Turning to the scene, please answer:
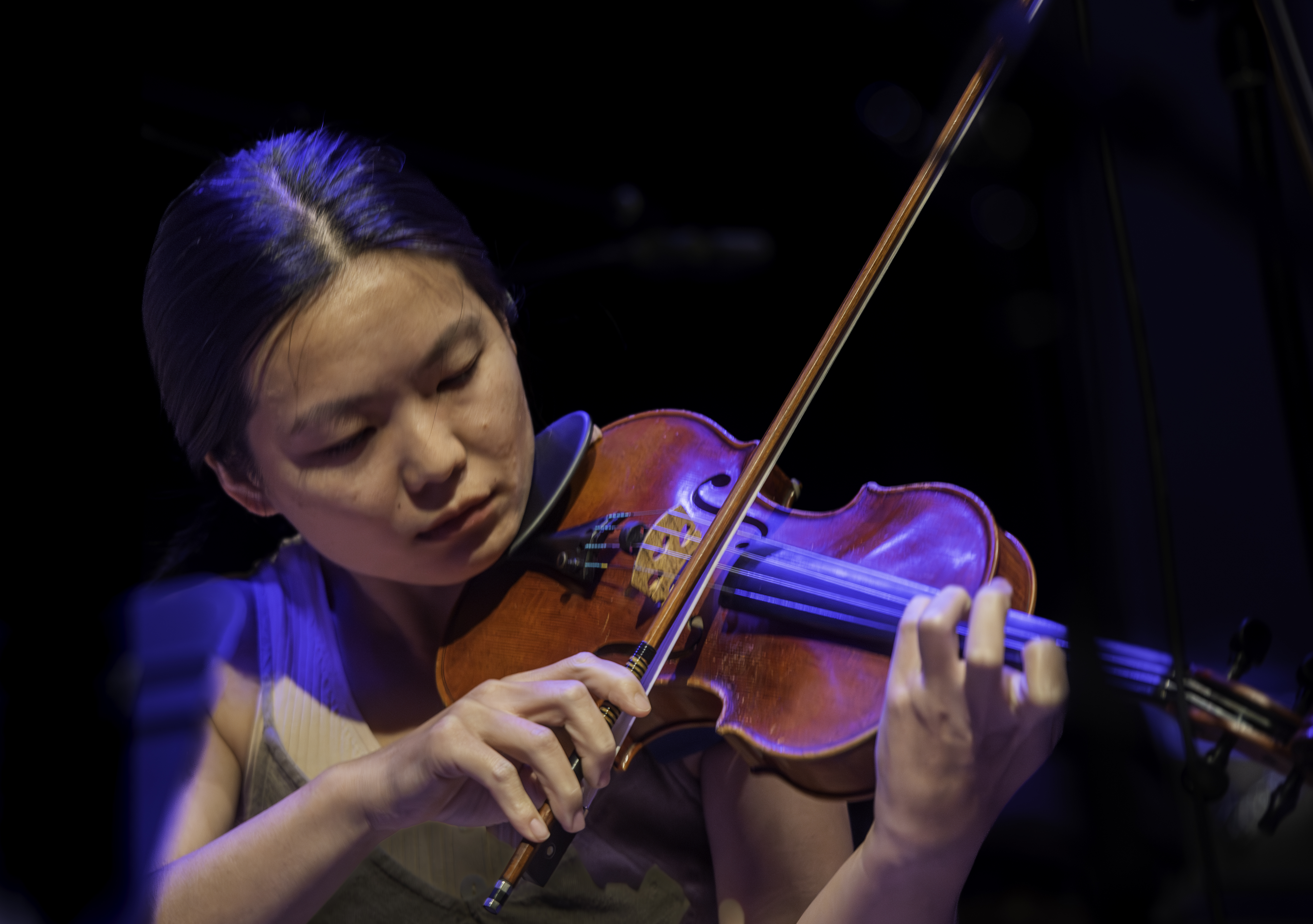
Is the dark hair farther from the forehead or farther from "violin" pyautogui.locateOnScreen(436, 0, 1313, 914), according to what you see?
"violin" pyautogui.locateOnScreen(436, 0, 1313, 914)

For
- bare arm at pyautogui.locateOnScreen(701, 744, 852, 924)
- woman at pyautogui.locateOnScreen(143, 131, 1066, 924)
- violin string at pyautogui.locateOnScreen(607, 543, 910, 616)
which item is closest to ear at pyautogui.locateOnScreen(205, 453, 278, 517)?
woman at pyautogui.locateOnScreen(143, 131, 1066, 924)

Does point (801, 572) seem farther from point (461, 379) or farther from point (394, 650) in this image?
point (394, 650)

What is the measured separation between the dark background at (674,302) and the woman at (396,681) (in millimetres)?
193

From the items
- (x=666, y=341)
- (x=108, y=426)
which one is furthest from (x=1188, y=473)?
(x=108, y=426)

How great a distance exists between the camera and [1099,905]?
1.65ft

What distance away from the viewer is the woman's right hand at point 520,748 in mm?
707

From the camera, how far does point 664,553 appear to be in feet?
2.90

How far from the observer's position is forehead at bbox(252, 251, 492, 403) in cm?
86

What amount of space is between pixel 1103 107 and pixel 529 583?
0.63 meters

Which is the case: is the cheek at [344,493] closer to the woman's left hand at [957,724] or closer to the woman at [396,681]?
the woman at [396,681]

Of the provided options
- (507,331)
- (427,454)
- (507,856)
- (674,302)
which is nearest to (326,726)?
(507,856)

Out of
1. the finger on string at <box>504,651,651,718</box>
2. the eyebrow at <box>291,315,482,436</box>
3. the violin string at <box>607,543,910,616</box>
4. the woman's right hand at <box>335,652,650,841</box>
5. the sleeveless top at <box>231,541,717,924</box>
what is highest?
the eyebrow at <box>291,315,482,436</box>

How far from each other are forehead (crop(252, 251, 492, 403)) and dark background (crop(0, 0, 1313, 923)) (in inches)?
10.3

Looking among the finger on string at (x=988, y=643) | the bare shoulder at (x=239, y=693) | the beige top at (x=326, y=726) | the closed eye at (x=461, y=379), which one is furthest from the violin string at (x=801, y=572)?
the bare shoulder at (x=239, y=693)
